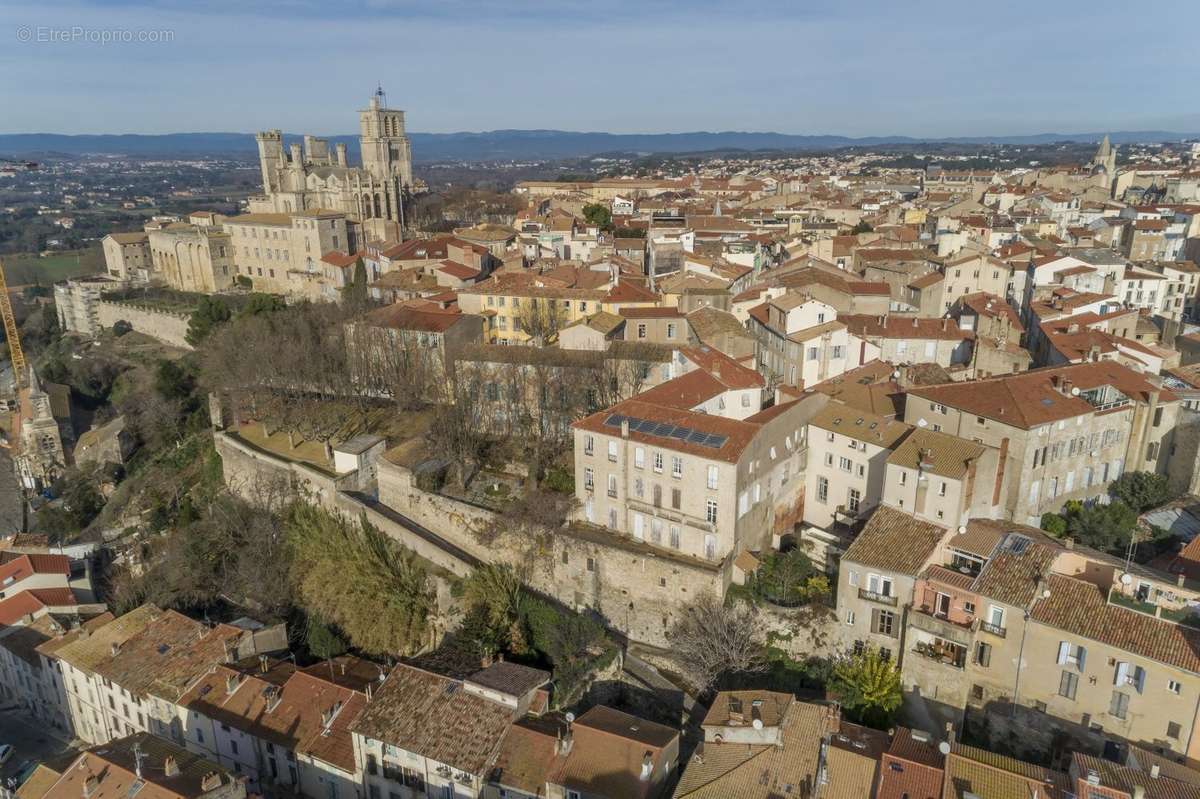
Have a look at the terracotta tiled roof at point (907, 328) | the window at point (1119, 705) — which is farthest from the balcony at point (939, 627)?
the terracotta tiled roof at point (907, 328)

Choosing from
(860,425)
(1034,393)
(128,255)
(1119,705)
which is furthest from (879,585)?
(128,255)

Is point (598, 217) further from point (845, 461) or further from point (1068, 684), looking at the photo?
point (1068, 684)

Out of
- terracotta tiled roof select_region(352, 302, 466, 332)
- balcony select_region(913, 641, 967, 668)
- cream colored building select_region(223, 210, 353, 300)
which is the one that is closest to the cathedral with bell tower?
cream colored building select_region(223, 210, 353, 300)

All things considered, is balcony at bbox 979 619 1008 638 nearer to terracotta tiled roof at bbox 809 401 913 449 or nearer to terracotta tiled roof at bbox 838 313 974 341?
terracotta tiled roof at bbox 809 401 913 449

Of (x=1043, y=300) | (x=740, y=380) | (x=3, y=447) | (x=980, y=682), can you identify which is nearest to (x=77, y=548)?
(x=3, y=447)

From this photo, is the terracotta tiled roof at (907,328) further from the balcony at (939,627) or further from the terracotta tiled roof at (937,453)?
the balcony at (939,627)

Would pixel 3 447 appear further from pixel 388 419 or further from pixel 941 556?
A: pixel 941 556
